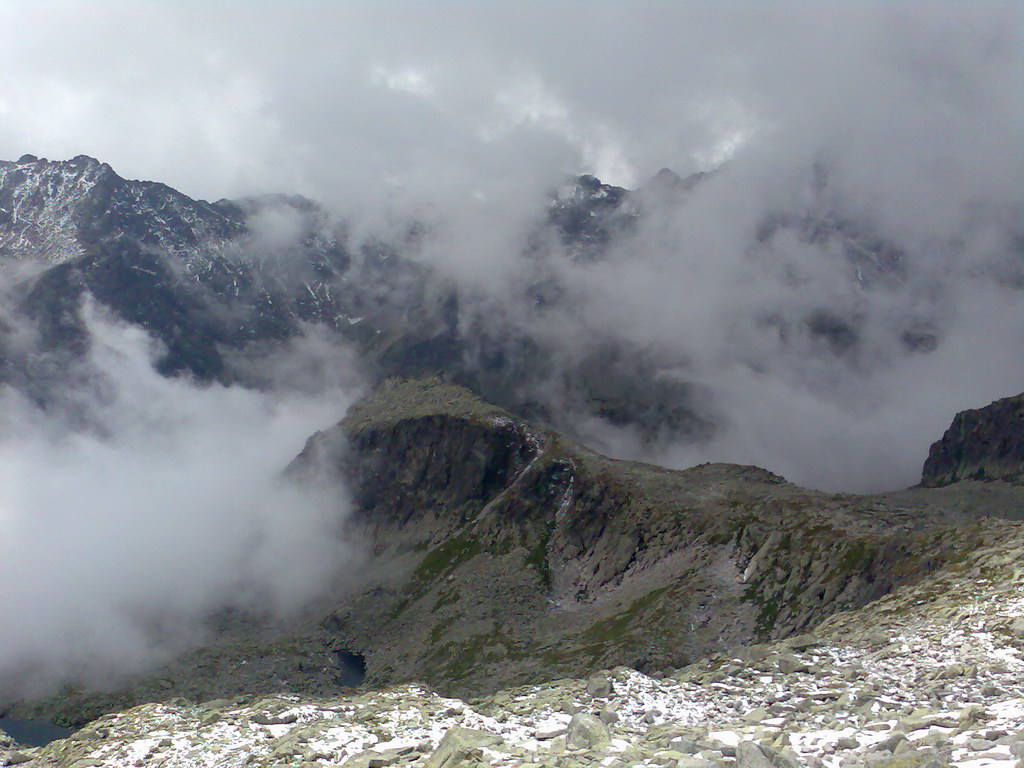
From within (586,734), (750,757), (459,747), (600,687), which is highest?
(750,757)

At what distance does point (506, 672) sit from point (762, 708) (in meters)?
161

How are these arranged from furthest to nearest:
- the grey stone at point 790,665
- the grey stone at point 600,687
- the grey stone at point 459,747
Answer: the grey stone at point 790,665
the grey stone at point 600,687
the grey stone at point 459,747

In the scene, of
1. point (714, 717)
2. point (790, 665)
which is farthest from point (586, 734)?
point (790, 665)

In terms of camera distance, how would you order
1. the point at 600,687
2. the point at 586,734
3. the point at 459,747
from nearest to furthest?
the point at 459,747 < the point at 586,734 < the point at 600,687

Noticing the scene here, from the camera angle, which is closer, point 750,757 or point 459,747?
point 750,757

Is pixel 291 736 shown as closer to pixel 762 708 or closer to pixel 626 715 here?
pixel 626 715

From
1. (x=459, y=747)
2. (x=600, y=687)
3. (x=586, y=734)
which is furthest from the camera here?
(x=600, y=687)

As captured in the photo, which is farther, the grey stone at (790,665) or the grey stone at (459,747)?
the grey stone at (790,665)

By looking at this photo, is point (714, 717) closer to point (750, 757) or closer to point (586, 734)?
point (586, 734)

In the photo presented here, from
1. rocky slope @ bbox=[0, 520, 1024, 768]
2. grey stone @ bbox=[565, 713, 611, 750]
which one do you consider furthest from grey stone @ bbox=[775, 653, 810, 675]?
grey stone @ bbox=[565, 713, 611, 750]

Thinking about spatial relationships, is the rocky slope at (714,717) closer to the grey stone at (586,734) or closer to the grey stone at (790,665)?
the grey stone at (586,734)

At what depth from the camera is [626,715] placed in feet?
137

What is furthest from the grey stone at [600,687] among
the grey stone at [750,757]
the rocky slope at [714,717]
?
the grey stone at [750,757]

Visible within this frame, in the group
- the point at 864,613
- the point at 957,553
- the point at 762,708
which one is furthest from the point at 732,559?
the point at 762,708
